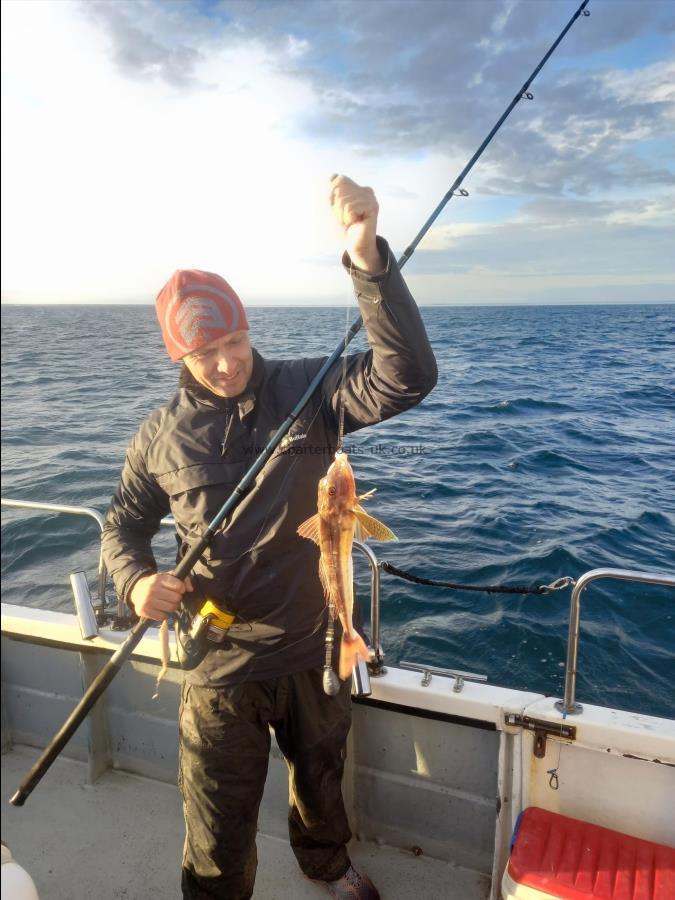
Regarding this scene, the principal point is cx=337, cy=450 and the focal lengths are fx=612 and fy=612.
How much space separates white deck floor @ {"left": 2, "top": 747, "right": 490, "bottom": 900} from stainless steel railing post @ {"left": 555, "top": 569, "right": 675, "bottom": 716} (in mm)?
1324

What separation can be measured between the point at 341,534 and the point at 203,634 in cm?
92

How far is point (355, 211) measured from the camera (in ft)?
7.38

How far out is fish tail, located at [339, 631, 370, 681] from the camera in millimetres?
2752

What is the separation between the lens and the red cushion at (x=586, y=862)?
274 centimetres

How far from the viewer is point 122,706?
4336mm

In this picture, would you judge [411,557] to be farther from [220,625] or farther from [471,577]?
[220,625]

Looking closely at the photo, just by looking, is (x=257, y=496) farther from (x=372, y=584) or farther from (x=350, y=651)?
(x=372, y=584)

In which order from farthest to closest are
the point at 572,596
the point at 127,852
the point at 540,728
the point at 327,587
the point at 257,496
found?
the point at 127,852 → the point at 540,728 → the point at 572,596 → the point at 257,496 → the point at 327,587

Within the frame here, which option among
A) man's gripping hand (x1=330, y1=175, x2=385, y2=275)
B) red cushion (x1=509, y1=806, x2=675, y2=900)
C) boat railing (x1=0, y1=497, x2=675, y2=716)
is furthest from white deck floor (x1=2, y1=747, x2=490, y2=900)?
man's gripping hand (x1=330, y1=175, x2=385, y2=275)

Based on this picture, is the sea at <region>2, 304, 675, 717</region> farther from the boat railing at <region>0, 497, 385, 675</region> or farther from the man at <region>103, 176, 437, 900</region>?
the boat railing at <region>0, 497, 385, 675</region>

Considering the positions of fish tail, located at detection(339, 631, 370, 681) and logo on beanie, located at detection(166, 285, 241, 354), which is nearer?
fish tail, located at detection(339, 631, 370, 681)

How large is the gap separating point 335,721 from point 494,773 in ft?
3.63

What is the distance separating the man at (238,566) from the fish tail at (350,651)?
0.73ft

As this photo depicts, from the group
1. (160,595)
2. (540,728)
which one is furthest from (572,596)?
(160,595)
